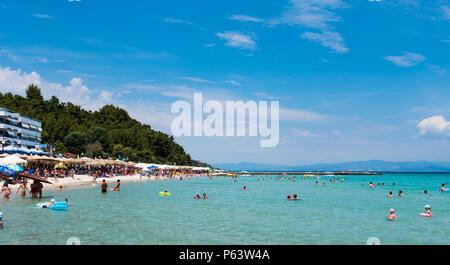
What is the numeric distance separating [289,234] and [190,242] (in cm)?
548

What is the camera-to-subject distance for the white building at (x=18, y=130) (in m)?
77.0

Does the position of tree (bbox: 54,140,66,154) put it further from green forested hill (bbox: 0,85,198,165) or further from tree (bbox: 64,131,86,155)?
tree (bbox: 64,131,86,155)

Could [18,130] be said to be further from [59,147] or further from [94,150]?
[94,150]

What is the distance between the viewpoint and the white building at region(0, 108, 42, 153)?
253ft

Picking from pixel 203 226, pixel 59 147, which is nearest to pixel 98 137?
pixel 59 147

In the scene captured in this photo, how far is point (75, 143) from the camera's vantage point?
101 meters

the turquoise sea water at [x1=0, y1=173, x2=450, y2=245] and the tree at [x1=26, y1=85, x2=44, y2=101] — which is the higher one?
the tree at [x1=26, y1=85, x2=44, y2=101]

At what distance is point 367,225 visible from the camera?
2244 centimetres

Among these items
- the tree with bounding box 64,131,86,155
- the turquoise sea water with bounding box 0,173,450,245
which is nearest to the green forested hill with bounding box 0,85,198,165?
the tree with bounding box 64,131,86,155

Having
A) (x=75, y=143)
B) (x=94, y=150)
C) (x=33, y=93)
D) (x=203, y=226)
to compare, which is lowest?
(x=203, y=226)

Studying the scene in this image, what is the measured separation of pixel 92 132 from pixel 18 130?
77.0 ft

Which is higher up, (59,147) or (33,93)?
(33,93)

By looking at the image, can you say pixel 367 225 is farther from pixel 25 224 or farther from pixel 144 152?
pixel 144 152
